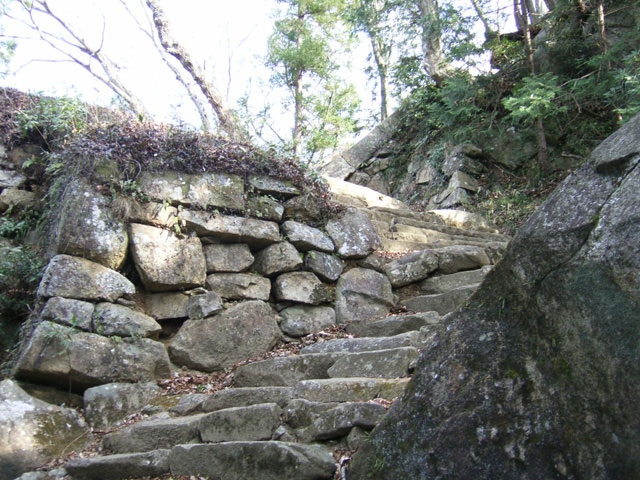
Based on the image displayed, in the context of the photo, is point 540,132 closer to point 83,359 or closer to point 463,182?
point 463,182

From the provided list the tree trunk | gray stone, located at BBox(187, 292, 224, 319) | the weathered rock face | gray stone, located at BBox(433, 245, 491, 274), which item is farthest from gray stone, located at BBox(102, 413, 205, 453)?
the tree trunk

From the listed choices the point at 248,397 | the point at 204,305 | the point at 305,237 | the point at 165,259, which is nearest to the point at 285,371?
the point at 248,397

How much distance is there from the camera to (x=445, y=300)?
6.11 m

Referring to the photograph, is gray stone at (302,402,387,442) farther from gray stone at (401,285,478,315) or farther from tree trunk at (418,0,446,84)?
tree trunk at (418,0,446,84)

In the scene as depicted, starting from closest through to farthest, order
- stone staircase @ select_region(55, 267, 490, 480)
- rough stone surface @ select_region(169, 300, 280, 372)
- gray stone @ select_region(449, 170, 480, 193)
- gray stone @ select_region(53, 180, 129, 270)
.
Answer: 1. stone staircase @ select_region(55, 267, 490, 480)
2. gray stone @ select_region(53, 180, 129, 270)
3. rough stone surface @ select_region(169, 300, 280, 372)
4. gray stone @ select_region(449, 170, 480, 193)

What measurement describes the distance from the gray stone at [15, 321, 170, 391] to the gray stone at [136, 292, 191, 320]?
1.74ft

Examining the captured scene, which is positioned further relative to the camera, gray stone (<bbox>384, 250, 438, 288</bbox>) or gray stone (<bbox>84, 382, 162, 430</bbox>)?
gray stone (<bbox>384, 250, 438, 288</bbox>)

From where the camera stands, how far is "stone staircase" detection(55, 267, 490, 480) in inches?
129

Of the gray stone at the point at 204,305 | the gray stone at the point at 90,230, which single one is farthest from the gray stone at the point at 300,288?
the gray stone at the point at 90,230

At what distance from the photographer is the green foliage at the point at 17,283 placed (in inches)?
236

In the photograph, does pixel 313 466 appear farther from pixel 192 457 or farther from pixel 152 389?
pixel 152 389

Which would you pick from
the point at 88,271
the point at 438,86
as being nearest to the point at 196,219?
the point at 88,271

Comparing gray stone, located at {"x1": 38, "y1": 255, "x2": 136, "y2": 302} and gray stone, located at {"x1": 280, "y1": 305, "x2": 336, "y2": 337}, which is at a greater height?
gray stone, located at {"x1": 38, "y1": 255, "x2": 136, "y2": 302}

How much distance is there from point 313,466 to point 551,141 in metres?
10.8
